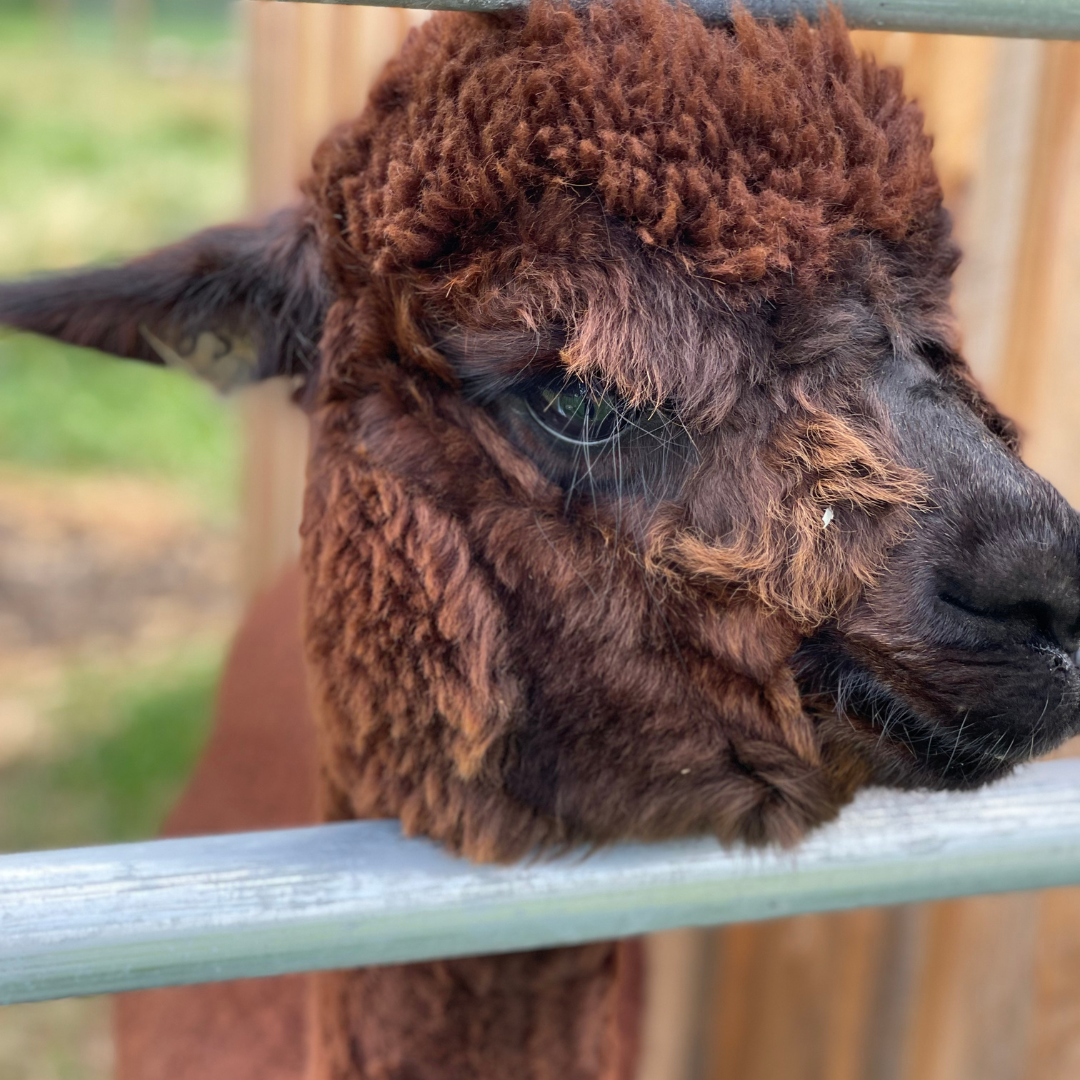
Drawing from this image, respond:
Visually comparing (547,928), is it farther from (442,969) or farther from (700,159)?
(700,159)

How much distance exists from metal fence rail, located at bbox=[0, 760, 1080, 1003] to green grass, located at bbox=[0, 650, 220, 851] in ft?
11.5

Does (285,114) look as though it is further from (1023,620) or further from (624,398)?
(1023,620)

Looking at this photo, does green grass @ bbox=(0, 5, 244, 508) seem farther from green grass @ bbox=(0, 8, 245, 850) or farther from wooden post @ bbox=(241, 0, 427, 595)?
wooden post @ bbox=(241, 0, 427, 595)

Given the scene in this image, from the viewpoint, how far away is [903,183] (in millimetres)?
1203

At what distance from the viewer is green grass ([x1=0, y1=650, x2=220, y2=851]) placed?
4363 mm

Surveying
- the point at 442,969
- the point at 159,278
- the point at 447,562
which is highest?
the point at 159,278

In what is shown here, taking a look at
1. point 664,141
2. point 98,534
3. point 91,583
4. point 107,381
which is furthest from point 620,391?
point 107,381

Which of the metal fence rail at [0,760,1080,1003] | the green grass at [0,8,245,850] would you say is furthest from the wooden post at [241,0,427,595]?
the metal fence rail at [0,760,1080,1003]

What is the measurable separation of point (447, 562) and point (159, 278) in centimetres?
58

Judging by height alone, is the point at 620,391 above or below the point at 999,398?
above

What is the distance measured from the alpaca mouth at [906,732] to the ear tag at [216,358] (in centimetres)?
89

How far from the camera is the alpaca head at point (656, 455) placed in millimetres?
1120

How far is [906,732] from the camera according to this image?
117cm

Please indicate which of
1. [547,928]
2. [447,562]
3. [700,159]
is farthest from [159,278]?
[547,928]
